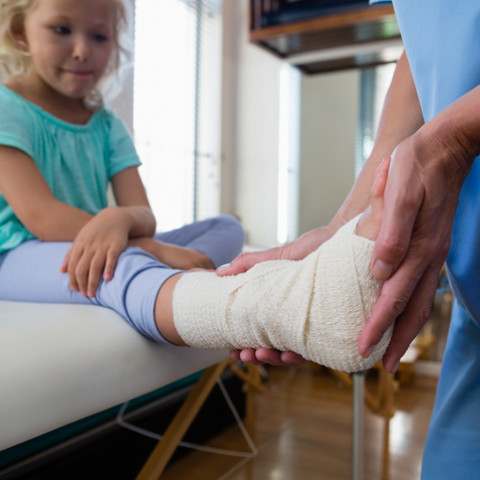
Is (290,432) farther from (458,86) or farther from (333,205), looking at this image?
(458,86)

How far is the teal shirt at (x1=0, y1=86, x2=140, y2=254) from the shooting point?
0.87 metres

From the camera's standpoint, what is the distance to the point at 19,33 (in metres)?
1.01

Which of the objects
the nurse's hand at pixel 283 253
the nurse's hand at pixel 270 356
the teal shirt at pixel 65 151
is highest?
the teal shirt at pixel 65 151

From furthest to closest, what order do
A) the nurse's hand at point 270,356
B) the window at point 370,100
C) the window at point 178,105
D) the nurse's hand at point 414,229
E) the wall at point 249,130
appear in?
the wall at point 249,130
the window at point 370,100
the window at point 178,105
the nurse's hand at point 270,356
the nurse's hand at point 414,229

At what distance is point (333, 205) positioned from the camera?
2.06 metres

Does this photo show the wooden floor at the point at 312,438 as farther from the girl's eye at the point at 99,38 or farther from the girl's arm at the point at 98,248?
the girl's eye at the point at 99,38

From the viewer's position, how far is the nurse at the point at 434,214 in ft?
1.41

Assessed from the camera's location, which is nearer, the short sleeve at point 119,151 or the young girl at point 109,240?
the young girl at point 109,240

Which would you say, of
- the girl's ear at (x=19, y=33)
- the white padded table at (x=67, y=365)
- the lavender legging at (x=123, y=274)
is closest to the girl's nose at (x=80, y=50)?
the girl's ear at (x=19, y=33)

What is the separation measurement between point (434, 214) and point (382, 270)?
62 mm

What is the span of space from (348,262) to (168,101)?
5.25 ft

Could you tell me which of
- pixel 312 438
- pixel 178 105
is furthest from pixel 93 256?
pixel 178 105

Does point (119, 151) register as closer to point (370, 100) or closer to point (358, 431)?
point (358, 431)

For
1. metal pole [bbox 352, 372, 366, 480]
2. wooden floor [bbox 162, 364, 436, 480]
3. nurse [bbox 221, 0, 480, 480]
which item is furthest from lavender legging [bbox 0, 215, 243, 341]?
wooden floor [bbox 162, 364, 436, 480]
